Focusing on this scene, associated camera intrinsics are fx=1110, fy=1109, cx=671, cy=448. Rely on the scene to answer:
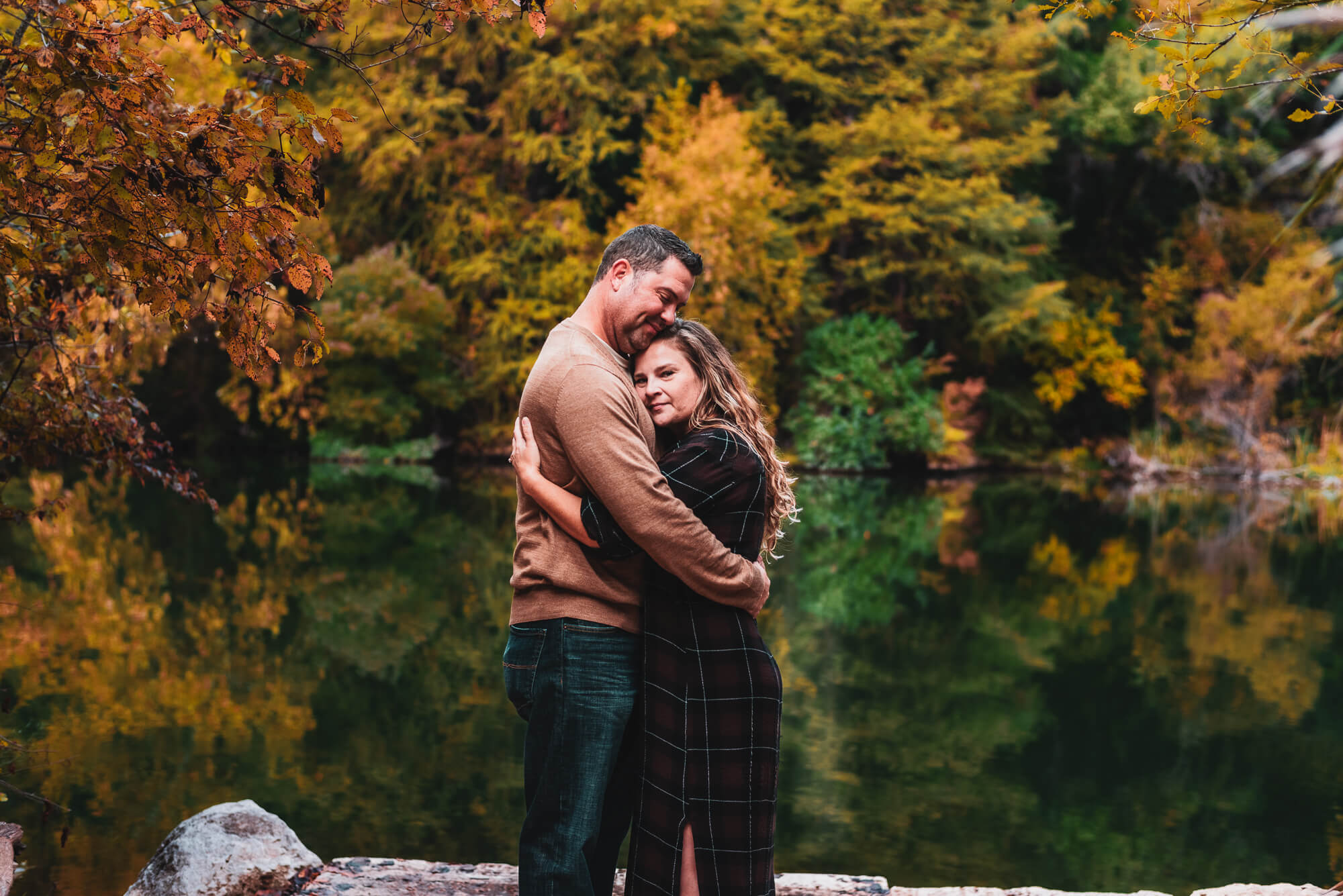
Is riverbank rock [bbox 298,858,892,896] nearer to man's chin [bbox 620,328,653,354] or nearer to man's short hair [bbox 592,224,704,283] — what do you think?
man's chin [bbox 620,328,653,354]

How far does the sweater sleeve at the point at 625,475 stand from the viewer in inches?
89.3

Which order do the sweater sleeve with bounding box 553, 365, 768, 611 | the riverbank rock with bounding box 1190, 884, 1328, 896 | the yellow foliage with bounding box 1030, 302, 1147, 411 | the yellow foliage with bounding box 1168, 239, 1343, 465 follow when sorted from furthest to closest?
the yellow foliage with bounding box 1030, 302, 1147, 411 → the yellow foliage with bounding box 1168, 239, 1343, 465 → the riverbank rock with bounding box 1190, 884, 1328, 896 → the sweater sleeve with bounding box 553, 365, 768, 611

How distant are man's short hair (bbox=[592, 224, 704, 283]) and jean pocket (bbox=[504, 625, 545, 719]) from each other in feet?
2.66

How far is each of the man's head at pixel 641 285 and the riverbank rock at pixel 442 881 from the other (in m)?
1.91

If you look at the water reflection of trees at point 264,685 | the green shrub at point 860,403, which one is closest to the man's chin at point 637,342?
the water reflection of trees at point 264,685

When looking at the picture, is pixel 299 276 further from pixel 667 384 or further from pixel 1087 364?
pixel 1087 364

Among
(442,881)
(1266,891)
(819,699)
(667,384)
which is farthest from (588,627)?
(819,699)

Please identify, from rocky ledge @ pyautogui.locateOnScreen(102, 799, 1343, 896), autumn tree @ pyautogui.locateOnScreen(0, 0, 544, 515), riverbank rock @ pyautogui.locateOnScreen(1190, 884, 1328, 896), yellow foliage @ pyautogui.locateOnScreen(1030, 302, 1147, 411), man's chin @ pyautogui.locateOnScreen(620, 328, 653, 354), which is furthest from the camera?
yellow foliage @ pyautogui.locateOnScreen(1030, 302, 1147, 411)

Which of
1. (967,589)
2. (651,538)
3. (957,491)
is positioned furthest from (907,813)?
(957,491)

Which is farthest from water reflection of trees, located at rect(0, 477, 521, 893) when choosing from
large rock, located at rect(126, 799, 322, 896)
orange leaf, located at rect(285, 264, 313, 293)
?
orange leaf, located at rect(285, 264, 313, 293)

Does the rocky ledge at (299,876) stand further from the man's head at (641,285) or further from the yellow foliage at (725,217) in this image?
the yellow foliage at (725,217)

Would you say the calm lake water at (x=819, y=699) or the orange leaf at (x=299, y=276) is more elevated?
the orange leaf at (x=299, y=276)

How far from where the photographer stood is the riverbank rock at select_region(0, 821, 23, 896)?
3.22 m

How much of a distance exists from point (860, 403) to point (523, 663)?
21.6 meters
